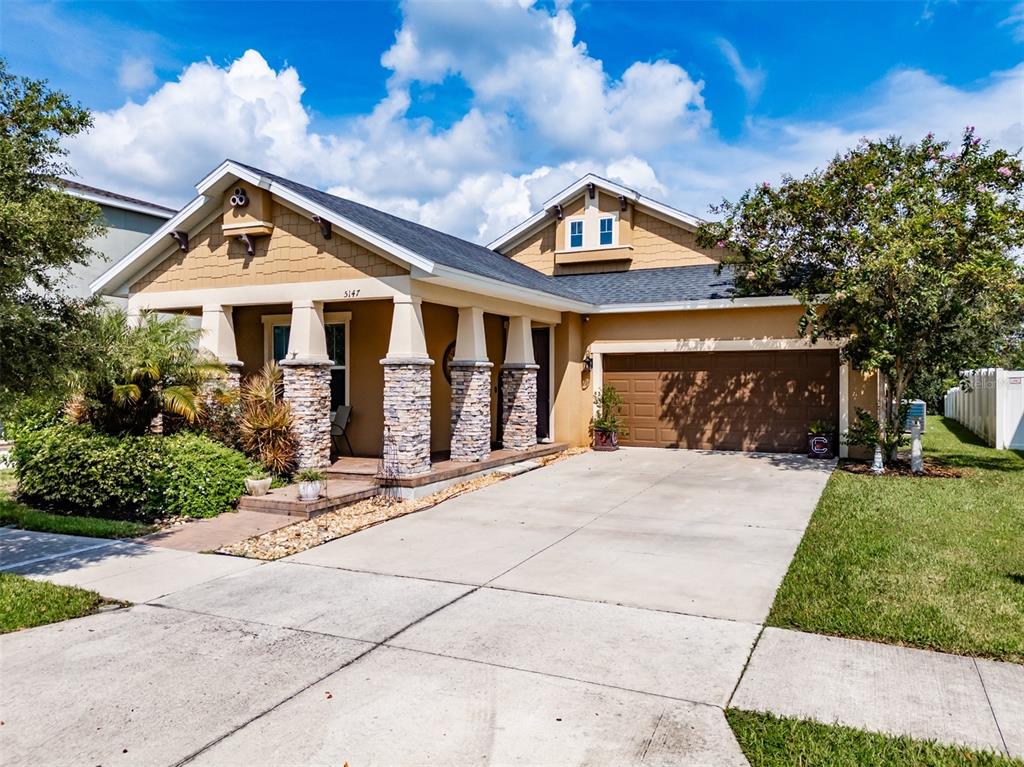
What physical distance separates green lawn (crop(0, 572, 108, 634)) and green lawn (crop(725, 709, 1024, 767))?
5.15 meters

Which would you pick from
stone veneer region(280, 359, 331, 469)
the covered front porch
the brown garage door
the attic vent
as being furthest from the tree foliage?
the brown garage door

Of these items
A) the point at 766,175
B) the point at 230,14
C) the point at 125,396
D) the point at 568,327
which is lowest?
the point at 125,396

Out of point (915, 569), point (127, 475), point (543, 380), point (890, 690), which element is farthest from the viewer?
point (543, 380)

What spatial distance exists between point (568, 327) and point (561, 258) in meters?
3.90

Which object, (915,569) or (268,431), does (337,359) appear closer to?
(268,431)

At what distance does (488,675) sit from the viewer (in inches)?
171

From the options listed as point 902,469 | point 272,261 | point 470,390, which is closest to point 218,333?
point 272,261

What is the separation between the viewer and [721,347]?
14.6 metres

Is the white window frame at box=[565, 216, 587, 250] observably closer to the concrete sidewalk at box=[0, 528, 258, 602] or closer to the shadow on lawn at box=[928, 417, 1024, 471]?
the shadow on lawn at box=[928, 417, 1024, 471]

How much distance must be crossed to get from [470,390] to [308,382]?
8.97ft

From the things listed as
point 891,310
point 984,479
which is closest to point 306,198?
point 891,310

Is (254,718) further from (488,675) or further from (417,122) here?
(417,122)

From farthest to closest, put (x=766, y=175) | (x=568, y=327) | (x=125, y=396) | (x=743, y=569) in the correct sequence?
(x=568, y=327)
(x=766, y=175)
(x=125, y=396)
(x=743, y=569)

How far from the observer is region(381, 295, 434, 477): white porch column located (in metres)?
10.5
